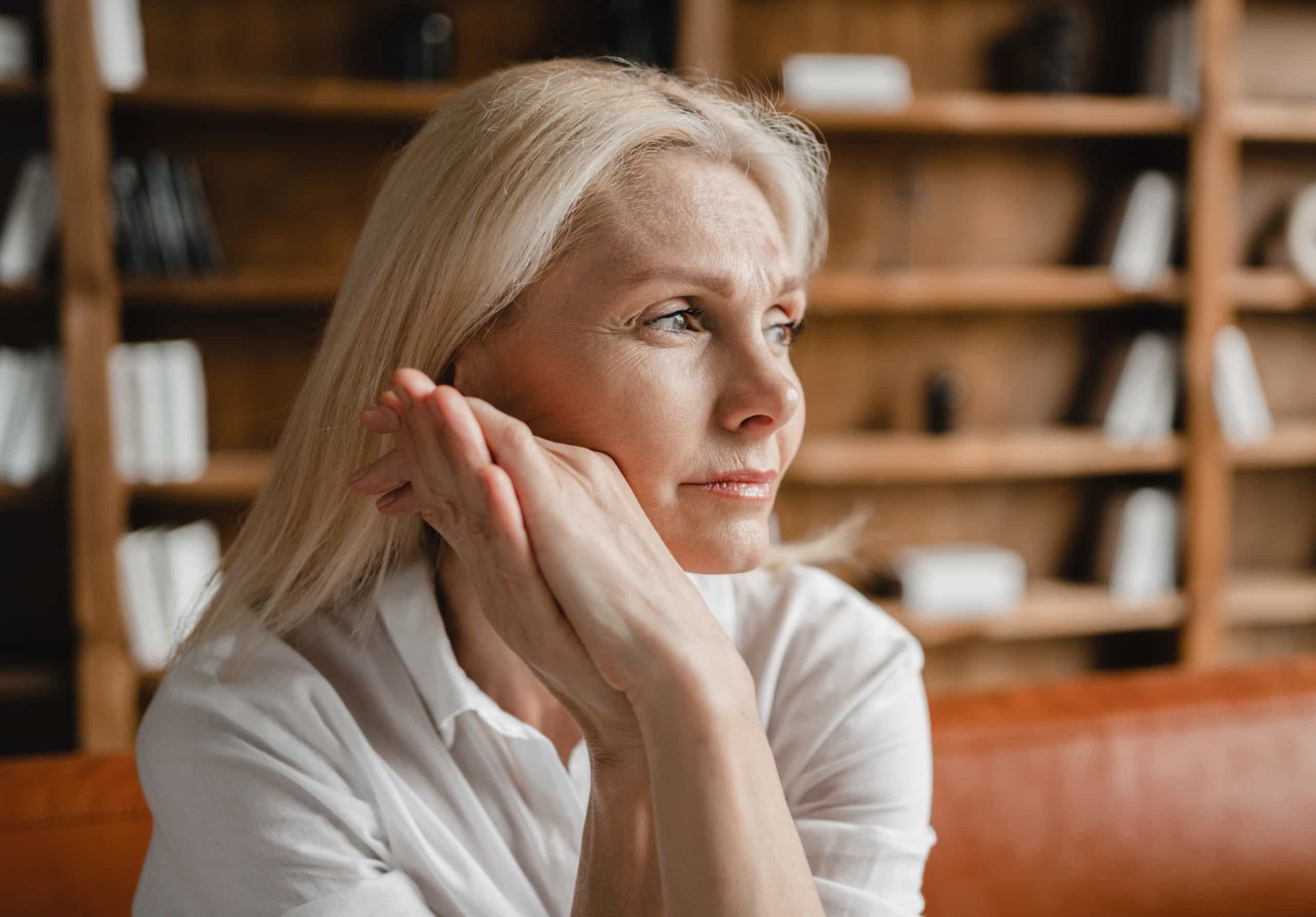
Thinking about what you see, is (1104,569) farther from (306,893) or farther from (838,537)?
(306,893)

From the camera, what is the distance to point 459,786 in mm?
1038

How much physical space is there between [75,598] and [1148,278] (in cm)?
297

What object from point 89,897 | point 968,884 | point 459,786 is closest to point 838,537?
point 968,884

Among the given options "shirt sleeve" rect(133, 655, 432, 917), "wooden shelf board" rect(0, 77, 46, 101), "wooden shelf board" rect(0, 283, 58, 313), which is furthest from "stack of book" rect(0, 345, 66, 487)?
"shirt sleeve" rect(133, 655, 432, 917)

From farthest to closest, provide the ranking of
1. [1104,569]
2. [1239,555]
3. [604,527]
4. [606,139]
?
1. [1239,555]
2. [1104,569]
3. [606,139]
4. [604,527]

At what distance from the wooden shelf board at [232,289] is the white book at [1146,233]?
2.17 meters

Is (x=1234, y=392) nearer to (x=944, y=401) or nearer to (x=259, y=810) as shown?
(x=944, y=401)

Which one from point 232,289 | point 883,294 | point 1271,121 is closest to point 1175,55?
point 1271,121

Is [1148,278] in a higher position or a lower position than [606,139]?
lower

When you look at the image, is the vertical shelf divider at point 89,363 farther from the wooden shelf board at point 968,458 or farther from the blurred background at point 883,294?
the wooden shelf board at point 968,458

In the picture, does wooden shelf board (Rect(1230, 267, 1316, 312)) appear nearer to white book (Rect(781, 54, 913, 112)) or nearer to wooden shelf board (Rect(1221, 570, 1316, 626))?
wooden shelf board (Rect(1221, 570, 1316, 626))

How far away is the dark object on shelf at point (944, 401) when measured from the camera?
321 cm

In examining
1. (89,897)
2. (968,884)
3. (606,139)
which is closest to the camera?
(606,139)

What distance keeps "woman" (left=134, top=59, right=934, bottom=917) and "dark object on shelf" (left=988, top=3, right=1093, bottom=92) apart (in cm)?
231
